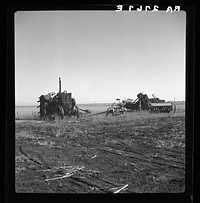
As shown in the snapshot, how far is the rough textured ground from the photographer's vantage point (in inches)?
54.5

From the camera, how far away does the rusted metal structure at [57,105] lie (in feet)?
4.56

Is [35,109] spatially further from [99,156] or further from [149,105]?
[149,105]

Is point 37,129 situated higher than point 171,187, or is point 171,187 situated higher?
point 37,129

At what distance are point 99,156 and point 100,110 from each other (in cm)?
17

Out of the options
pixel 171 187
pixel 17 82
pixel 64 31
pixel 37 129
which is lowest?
pixel 171 187

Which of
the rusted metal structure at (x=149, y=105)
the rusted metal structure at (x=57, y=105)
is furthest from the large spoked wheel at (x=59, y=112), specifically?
the rusted metal structure at (x=149, y=105)

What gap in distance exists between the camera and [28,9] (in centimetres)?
137

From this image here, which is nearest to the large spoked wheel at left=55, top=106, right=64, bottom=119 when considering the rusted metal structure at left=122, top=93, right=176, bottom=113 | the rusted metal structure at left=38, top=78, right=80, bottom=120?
the rusted metal structure at left=38, top=78, right=80, bottom=120

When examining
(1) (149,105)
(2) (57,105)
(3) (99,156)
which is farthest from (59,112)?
(1) (149,105)

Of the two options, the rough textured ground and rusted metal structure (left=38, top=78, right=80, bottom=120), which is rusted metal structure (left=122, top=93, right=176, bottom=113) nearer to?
the rough textured ground

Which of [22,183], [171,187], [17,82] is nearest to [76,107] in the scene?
[17,82]

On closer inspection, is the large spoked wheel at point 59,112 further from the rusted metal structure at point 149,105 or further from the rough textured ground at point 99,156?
the rusted metal structure at point 149,105
